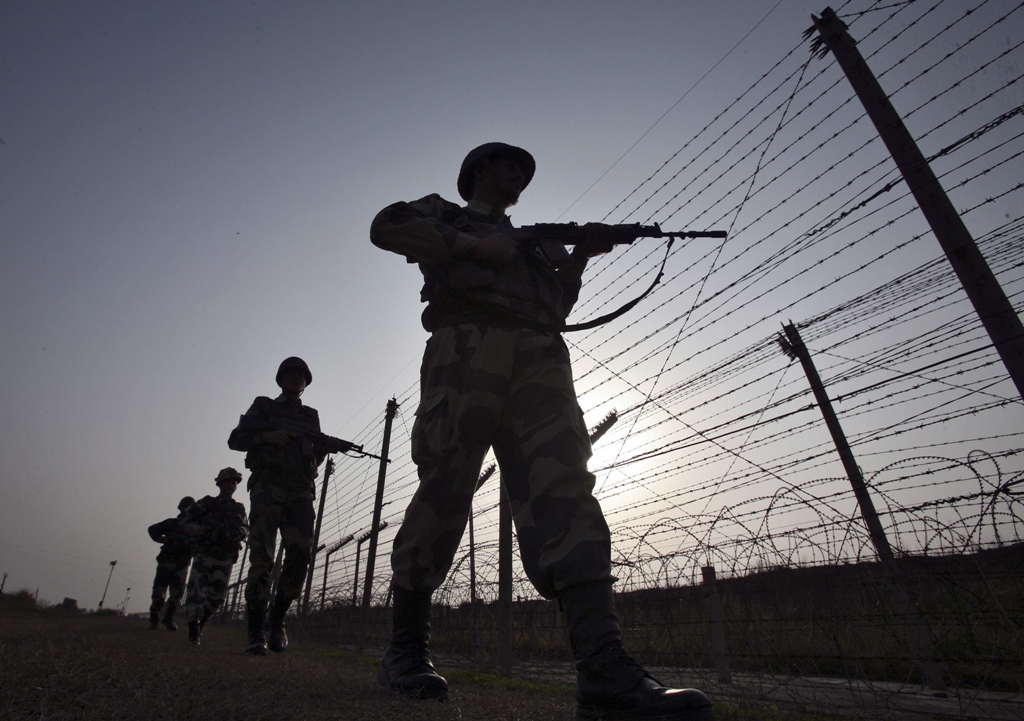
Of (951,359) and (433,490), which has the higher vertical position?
(951,359)

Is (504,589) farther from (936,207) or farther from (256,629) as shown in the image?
(936,207)

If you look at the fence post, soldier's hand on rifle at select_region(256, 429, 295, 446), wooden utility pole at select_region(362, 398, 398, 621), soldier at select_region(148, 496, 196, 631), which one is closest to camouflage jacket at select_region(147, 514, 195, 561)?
soldier at select_region(148, 496, 196, 631)

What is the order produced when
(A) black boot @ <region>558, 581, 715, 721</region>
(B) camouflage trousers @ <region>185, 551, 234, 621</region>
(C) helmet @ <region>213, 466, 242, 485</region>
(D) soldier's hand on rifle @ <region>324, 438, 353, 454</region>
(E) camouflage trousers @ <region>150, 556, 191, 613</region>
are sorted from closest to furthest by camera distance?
(A) black boot @ <region>558, 581, 715, 721</region>
(D) soldier's hand on rifle @ <region>324, 438, 353, 454</region>
(B) camouflage trousers @ <region>185, 551, 234, 621</region>
(C) helmet @ <region>213, 466, 242, 485</region>
(E) camouflage trousers @ <region>150, 556, 191, 613</region>

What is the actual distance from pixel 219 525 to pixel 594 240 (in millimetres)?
5756

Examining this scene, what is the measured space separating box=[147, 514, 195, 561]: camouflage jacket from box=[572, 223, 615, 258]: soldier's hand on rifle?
8.61m

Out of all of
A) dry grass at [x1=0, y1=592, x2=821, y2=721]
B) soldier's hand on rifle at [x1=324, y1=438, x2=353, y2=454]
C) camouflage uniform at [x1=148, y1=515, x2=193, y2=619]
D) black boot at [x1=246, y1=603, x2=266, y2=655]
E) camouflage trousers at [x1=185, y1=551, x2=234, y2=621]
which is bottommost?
dry grass at [x1=0, y1=592, x2=821, y2=721]

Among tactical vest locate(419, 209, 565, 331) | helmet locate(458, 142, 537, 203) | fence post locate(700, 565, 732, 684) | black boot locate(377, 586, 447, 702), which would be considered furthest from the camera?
fence post locate(700, 565, 732, 684)

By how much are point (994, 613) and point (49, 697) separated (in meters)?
2.96

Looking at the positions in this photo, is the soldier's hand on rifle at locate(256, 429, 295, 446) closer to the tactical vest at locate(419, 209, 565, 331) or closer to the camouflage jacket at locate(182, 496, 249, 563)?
the camouflage jacket at locate(182, 496, 249, 563)

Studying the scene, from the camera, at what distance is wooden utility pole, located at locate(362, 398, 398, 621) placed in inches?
249

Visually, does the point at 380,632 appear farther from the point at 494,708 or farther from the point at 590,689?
the point at 590,689

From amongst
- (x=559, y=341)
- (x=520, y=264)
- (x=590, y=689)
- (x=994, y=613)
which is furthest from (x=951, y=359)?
(x=590, y=689)

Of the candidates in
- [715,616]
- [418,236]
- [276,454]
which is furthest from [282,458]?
[715,616]

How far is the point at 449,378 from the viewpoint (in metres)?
1.90
